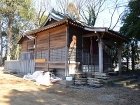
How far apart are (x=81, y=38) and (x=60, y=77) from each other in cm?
328

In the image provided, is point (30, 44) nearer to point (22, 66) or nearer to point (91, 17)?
point (22, 66)

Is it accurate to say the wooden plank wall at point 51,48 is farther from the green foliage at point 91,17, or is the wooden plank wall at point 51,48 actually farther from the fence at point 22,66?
the green foliage at point 91,17

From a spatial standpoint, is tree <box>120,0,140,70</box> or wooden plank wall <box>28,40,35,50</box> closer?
tree <box>120,0,140,70</box>

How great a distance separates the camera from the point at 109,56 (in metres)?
14.0

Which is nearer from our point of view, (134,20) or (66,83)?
(66,83)

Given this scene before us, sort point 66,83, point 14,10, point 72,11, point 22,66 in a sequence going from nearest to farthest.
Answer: point 66,83, point 22,66, point 14,10, point 72,11

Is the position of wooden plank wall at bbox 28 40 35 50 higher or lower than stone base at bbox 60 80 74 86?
higher

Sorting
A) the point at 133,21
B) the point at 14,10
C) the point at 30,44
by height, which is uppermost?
the point at 14,10

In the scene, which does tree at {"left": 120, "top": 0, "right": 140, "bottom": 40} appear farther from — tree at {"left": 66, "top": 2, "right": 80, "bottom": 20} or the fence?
tree at {"left": 66, "top": 2, "right": 80, "bottom": 20}

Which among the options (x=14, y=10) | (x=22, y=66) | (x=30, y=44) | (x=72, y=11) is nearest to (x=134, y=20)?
(x=30, y=44)

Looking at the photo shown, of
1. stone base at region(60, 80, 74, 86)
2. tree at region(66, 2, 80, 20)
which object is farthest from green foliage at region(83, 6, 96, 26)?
stone base at region(60, 80, 74, 86)

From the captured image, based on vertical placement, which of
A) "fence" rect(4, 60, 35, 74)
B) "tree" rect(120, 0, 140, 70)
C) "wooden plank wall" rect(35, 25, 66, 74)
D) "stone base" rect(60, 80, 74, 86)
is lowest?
"stone base" rect(60, 80, 74, 86)

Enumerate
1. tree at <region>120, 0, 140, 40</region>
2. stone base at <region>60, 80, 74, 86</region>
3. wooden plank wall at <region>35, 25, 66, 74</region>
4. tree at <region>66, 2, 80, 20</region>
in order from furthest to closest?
1. tree at <region>66, 2, 80, 20</region>
2. tree at <region>120, 0, 140, 40</region>
3. wooden plank wall at <region>35, 25, 66, 74</region>
4. stone base at <region>60, 80, 74, 86</region>

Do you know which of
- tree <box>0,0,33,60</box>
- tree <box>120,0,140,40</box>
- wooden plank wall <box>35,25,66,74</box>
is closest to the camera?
wooden plank wall <box>35,25,66,74</box>
